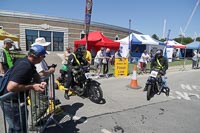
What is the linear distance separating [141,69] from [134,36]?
752cm

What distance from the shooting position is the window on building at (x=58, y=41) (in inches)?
1344

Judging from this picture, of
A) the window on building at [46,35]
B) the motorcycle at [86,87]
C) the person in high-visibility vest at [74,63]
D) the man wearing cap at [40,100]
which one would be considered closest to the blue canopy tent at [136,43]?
the person in high-visibility vest at [74,63]

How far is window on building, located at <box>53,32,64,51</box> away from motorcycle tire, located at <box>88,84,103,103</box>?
3046cm

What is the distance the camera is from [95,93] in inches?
214

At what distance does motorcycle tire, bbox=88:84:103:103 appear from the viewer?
5.33 metres

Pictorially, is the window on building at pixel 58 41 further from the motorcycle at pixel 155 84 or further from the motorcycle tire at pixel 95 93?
the motorcycle tire at pixel 95 93

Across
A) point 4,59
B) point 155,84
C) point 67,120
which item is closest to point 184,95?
point 155,84

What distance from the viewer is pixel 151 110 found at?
5.01 meters

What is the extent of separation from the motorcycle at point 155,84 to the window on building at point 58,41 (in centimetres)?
3030

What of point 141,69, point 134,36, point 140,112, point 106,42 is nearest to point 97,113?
point 140,112

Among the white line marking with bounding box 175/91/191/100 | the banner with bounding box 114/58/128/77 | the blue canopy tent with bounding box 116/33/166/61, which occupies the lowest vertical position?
the white line marking with bounding box 175/91/191/100

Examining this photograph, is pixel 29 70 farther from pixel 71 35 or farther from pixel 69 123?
pixel 71 35

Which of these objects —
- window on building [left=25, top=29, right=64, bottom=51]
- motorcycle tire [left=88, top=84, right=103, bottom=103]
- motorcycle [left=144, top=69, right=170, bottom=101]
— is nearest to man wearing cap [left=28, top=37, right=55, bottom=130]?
motorcycle tire [left=88, top=84, right=103, bottom=103]

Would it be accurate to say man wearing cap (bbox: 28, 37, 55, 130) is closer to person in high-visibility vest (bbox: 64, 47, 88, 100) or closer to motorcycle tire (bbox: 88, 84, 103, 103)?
person in high-visibility vest (bbox: 64, 47, 88, 100)
